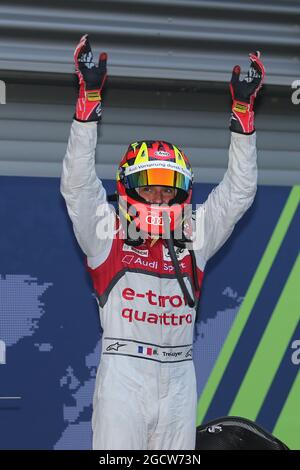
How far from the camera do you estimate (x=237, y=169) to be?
137 inches

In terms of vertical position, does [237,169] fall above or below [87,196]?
above

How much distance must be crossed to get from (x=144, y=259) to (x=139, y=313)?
206mm

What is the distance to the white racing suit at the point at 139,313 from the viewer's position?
328 cm

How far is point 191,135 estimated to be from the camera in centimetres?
439

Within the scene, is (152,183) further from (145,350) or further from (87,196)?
(145,350)

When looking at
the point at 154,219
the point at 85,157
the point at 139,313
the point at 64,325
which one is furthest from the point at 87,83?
the point at 64,325

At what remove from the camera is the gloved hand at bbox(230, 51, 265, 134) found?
3.49m

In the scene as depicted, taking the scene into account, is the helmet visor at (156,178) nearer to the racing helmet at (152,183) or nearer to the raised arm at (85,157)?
the racing helmet at (152,183)

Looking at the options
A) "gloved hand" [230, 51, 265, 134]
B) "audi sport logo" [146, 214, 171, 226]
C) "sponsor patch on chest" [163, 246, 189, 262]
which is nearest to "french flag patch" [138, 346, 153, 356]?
"sponsor patch on chest" [163, 246, 189, 262]

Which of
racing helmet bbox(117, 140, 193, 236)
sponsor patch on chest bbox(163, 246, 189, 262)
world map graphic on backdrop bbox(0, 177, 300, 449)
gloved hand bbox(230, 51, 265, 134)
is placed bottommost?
world map graphic on backdrop bbox(0, 177, 300, 449)

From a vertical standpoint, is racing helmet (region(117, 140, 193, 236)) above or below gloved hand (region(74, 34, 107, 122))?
below

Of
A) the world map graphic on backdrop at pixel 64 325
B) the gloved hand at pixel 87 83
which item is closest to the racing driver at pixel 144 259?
the gloved hand at pixel 87 83

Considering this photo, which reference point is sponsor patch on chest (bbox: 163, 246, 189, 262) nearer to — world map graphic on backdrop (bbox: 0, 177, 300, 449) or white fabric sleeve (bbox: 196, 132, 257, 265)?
white fabric sleeve (bbox: 196, 132, 257, 265)

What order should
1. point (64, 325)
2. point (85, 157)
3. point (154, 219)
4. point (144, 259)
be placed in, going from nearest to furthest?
point (85, 157) → point (154, 219) → point (144, 259) → point (64, 325)
